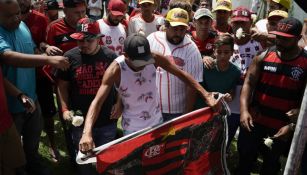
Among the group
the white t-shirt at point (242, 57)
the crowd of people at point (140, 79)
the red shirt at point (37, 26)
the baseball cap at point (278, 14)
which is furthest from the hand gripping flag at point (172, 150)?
the red shirt at point (37, 26)

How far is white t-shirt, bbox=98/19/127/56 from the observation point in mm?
5484

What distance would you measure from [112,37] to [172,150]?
2361 millimetres

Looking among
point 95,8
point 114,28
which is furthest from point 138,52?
point 95,8

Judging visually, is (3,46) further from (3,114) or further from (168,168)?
(168,168)

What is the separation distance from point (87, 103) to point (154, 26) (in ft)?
7.60

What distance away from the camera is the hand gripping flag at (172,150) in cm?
339

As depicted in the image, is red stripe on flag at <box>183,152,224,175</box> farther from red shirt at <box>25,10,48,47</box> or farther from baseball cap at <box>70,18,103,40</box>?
red shirt at <box>25,10,48,47</box>

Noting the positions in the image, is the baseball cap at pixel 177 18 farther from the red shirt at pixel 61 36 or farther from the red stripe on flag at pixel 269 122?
the red stripe on flag at pixel 269 122

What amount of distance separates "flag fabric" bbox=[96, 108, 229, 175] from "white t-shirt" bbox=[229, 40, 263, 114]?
0.85m

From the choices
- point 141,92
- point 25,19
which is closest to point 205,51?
point 141,92

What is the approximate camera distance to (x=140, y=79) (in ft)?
12.4

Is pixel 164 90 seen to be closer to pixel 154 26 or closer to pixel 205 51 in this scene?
pixel 205 51

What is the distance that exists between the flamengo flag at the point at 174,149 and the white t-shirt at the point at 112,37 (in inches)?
80.6

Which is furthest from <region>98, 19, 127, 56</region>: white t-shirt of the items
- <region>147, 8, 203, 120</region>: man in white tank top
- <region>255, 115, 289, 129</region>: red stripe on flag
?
<region>255, 115, 289, 129</region>: red stripe on flag
